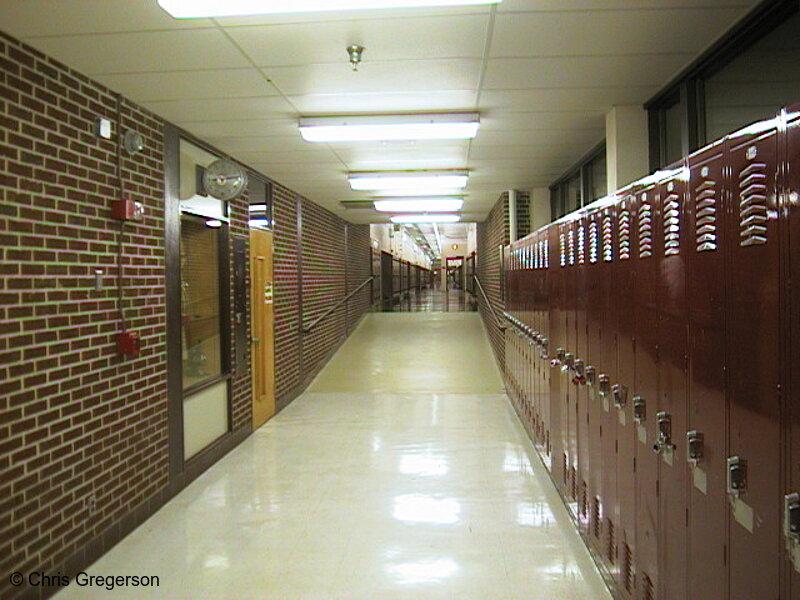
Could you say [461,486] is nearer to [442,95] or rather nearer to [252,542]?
[252,542]

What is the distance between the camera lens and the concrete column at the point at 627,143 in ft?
14.5

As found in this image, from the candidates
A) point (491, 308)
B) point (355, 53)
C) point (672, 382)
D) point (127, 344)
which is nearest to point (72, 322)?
point (127, 344)

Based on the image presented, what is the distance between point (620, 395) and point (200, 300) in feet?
12.4

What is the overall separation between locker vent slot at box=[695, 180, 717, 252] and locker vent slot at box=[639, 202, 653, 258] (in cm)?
44

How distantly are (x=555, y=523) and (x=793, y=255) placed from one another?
121 inches

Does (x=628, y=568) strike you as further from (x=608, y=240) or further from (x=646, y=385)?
(x=608, y=240)

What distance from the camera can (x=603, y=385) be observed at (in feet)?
9.79

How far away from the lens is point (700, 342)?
1860 mm

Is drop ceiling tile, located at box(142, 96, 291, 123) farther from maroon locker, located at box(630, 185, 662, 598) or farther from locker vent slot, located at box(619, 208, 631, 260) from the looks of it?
maroon locker, located at box(630, 185, 662, 598)

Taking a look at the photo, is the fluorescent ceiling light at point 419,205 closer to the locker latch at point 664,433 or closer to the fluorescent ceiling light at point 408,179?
the fluorescent ceiling light at point 408,179

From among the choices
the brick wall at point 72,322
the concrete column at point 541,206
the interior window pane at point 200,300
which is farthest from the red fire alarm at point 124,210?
the concrete column at point 541,206

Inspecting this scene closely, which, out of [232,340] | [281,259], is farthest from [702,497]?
[281,259]

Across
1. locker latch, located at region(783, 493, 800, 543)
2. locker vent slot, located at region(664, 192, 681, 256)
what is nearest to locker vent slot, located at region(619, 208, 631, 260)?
locker vent slot, located at region(664, 192, 681, 256)

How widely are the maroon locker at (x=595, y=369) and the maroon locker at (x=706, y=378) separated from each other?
1090 mm
